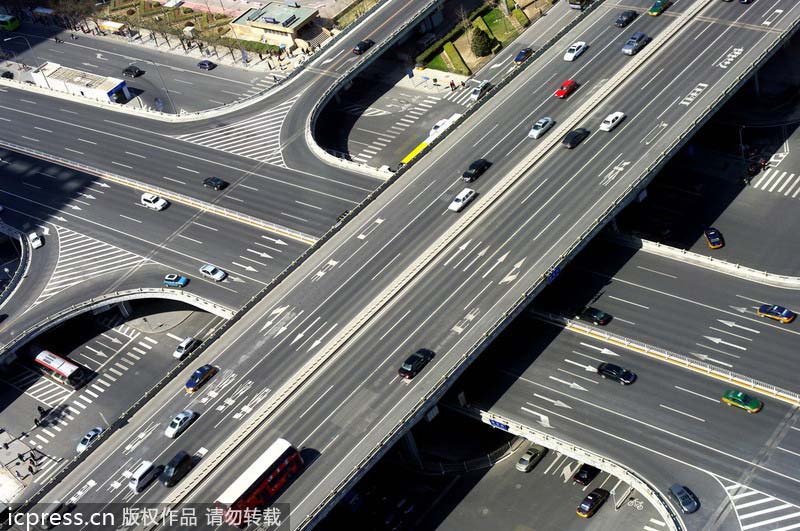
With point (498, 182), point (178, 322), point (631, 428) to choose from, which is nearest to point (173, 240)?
point (178, 322)

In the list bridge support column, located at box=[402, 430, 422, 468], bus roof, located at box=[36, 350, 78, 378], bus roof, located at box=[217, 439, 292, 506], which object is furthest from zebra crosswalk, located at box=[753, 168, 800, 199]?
bus roof, located at box=[36, 350, 78, 378]

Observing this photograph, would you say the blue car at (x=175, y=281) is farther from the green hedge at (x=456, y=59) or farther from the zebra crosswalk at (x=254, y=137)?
the green hedge at (x=456, y=59)

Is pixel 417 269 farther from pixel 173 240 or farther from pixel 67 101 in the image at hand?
pixel 67 101

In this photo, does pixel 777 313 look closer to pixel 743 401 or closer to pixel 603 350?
pixel 743 401

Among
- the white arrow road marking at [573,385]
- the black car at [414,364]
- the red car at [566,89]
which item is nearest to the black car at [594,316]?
the white arrow road marking at [573,385]

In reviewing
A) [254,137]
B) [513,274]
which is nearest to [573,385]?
[513,274]

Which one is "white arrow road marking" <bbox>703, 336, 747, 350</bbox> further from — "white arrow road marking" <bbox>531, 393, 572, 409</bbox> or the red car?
the red car
